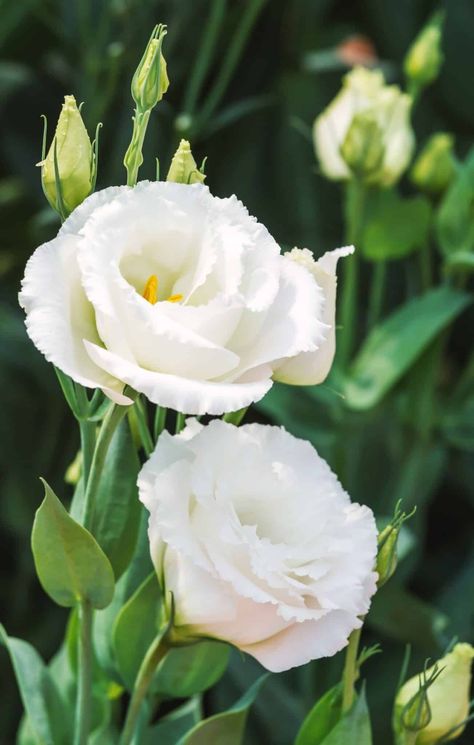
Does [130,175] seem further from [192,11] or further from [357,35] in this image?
[357,35]

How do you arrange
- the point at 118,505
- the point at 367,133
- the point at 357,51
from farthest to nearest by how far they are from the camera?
the point at 357,51
the point at 367,133
the point at 118,505

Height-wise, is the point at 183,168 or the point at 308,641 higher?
the point at 183,168

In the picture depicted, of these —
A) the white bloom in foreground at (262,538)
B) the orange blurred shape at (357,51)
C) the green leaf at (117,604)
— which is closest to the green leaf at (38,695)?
the green leaf at (117,604)

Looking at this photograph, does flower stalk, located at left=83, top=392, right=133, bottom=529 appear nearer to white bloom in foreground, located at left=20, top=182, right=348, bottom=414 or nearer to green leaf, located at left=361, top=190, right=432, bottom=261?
white bloom in foreground, located at left=20, top=182, right=348, bottom=414

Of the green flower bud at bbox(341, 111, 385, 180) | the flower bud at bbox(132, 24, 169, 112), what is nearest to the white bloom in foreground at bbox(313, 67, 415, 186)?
the green flower bud at bbox(341, 111, 385, 180)

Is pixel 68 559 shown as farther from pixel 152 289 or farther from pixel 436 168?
pixel 436 168

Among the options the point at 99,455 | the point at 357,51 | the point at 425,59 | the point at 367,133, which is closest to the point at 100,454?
the point at 99,455

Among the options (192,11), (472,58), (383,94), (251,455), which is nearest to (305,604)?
(251,455)
